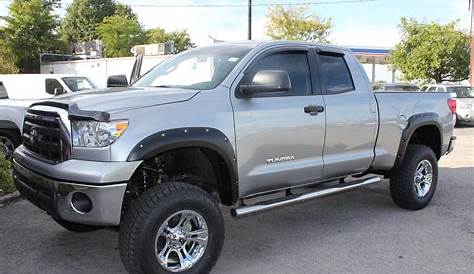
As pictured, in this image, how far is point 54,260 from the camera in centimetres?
471

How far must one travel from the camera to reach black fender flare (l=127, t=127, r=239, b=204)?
3898 mm

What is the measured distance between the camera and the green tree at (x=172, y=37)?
61775 mm

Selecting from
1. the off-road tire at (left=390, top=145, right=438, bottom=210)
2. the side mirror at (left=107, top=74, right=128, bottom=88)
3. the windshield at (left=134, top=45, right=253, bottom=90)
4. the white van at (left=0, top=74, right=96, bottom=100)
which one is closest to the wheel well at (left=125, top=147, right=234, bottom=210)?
the windshield at (left=134, top=45, right=253, bottom=90)

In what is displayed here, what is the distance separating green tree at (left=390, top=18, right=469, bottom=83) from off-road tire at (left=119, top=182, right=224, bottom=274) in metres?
24.1

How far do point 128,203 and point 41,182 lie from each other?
68cm

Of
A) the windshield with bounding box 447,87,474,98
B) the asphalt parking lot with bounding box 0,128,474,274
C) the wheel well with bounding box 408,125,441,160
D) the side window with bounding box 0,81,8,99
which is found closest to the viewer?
the asphalt parking lot with bounding box 0,128,474,274

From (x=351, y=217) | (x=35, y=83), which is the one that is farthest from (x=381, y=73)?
(x=351, y=217)

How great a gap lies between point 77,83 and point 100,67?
61.5 ft

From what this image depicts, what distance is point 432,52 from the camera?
2578 cm

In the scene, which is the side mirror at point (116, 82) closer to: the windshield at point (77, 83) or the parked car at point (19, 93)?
the parked car at point (19, 93)

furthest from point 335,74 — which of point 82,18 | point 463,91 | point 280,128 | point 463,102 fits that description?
point 82,18

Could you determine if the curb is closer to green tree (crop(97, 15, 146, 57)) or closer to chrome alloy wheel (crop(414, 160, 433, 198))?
chrome alloy wheel (crop(414, 160, 433, 198))

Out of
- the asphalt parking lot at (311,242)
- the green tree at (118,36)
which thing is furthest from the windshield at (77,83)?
the green tree at (118,36)

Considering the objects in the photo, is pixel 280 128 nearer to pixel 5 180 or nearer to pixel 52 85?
pixel 5 180
